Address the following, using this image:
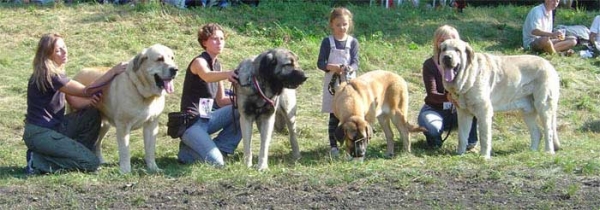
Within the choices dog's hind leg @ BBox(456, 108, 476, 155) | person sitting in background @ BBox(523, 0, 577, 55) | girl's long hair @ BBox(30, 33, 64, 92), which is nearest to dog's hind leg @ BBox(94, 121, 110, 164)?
girl's long hair @ BBox(30, 33, 64, 92)

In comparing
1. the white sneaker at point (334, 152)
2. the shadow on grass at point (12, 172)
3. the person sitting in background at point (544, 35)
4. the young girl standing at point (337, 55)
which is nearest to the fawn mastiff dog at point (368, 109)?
the young girl standing at point (337, 55)

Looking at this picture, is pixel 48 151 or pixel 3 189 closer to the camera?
pixel 3 189

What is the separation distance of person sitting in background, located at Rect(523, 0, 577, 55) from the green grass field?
32 centimetres

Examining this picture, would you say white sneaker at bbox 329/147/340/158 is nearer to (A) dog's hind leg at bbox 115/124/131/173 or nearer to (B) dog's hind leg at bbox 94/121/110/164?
(A) dog's hind leg at bbox 115/124/131/173

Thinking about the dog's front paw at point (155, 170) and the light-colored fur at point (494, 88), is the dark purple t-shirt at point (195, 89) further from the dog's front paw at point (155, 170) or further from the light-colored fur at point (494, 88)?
the light-colored fur at point (494, 88)

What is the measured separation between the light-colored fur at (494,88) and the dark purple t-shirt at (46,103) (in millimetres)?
3236

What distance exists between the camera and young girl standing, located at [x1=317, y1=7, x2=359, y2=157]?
9.03 metres

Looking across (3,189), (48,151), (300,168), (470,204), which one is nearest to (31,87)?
(48,151)

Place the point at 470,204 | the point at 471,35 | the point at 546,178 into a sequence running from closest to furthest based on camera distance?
the point at 470,204 → the point at 546,178 → the point at 471,35

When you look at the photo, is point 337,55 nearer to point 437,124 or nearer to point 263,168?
point 437,124

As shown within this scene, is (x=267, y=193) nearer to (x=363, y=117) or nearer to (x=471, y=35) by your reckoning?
(x=363, y=117)

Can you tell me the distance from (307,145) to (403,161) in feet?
5.59

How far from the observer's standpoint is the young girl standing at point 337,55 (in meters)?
9.03

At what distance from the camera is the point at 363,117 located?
8547 millimetres
